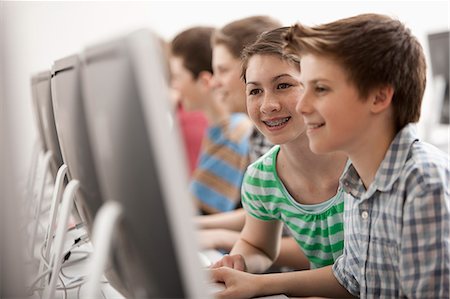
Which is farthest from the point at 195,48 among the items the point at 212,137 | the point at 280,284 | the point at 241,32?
the point at 280,284

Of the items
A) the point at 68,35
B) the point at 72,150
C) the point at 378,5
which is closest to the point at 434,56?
the point at 378,5

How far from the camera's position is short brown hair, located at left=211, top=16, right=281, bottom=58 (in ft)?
5.80

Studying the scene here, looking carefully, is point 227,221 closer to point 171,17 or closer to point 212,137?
point 212,137

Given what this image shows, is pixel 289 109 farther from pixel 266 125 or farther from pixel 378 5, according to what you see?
pixel 378 5

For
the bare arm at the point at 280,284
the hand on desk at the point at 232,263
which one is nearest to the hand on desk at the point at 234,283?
the bare arm at the point at 280,284

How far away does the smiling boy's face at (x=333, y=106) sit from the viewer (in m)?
0.92

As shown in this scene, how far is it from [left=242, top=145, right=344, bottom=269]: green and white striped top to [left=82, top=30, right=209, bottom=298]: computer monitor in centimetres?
61

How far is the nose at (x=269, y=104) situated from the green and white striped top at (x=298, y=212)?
0.46 ft

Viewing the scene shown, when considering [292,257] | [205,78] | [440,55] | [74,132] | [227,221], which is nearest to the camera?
[74,132]

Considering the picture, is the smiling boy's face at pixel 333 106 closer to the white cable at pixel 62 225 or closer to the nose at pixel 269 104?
the nose at pixel 269 104

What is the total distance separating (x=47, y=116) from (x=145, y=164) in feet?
1.88

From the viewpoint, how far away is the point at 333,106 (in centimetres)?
92

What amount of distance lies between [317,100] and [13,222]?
1.53 ft

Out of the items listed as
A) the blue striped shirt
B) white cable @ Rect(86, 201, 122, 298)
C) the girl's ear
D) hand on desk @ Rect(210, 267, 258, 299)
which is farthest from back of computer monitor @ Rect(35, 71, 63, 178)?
the girl's ear
